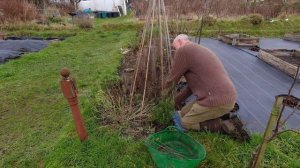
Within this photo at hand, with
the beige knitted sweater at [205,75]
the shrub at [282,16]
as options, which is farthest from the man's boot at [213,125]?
the shrub at [282,16]

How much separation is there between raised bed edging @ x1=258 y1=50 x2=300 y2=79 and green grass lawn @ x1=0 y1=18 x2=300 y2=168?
7.89 ft

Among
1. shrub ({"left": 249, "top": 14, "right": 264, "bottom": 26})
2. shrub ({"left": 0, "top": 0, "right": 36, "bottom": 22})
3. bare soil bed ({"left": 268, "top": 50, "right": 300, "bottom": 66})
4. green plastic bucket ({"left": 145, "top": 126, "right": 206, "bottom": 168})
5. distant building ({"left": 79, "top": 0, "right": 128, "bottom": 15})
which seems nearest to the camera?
green plastic bucket ({"left": 145, "top": 126, "right": 206, "bottom": 168})

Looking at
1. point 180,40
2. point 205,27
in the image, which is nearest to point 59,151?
point 180,40

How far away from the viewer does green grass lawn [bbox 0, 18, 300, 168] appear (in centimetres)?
271

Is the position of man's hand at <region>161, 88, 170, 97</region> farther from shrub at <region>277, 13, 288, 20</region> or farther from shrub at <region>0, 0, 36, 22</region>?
shrub at <region>277, 13, 288, 20</region>

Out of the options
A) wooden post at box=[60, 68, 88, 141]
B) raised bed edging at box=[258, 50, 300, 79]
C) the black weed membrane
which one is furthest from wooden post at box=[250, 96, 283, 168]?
the black weed membrane

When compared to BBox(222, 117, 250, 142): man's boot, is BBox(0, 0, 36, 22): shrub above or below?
above

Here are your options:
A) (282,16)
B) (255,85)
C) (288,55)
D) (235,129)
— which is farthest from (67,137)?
(282,16)

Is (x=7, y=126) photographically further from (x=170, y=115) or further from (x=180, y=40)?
(x=180, y=40)

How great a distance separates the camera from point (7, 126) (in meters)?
3.69

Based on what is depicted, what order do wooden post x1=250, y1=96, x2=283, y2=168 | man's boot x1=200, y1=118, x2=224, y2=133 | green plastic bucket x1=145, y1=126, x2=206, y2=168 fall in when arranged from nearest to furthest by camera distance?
wooden post x1=250, y1=96, x2=283, y2=168 → green plastic bucket x1=145, y1=126, x2=206, y2=168 → man's boot x1=200, y1=118, x2=224, y2=133

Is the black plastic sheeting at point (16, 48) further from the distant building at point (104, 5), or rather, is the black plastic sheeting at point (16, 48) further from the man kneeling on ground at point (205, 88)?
the distant building at point (104, 5)

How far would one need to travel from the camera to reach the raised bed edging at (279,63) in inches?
195

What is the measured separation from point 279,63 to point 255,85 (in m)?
1.29
